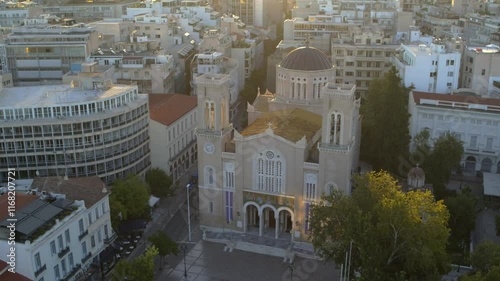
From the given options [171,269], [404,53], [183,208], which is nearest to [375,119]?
[404,53]

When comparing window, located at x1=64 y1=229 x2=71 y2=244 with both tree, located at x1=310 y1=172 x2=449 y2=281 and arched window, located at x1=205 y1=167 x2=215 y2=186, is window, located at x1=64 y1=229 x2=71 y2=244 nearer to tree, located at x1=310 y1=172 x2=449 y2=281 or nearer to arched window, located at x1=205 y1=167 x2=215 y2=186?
arched window, located at x1=205 y1=167 x2=215 y2=186

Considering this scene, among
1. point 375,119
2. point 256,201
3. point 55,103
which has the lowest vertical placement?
point 256,201

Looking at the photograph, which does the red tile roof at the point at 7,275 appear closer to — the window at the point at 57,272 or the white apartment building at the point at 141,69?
the window at the point at 57,272

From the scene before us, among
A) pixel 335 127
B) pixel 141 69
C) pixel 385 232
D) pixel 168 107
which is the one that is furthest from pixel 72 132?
pixel 385 232

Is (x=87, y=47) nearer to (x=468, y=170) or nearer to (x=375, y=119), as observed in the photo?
(x=375, y=119)

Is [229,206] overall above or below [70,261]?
below

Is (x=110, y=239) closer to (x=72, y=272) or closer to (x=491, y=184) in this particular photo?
(x=72, y=272)
